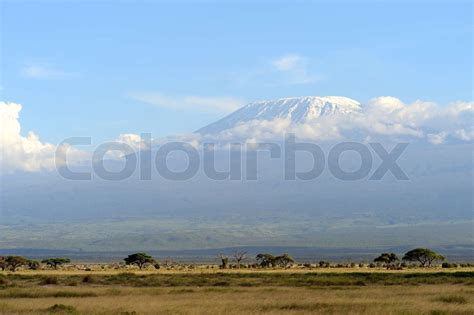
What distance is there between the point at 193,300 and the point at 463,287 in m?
13.7

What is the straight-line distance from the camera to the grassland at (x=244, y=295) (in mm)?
30094

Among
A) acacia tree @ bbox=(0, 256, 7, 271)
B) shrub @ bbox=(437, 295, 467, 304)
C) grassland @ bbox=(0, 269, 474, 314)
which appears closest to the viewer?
grassland @ bbox=(0, 269, 474, 314)

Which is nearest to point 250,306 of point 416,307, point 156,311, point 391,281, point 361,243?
point 156,311

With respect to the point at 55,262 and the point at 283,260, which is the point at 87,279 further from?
the point at 283,260

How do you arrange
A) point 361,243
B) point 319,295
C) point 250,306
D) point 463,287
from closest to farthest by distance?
point 250,306 → point 319,295 → point 463,287 → point 361,243

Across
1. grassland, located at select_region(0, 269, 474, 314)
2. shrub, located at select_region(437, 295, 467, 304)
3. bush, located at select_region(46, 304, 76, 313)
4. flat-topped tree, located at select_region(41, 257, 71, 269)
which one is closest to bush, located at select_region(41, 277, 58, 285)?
grassland, located at select_region(0, 269, 474, 314)

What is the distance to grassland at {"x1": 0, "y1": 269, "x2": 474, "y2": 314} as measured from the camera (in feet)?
98.7

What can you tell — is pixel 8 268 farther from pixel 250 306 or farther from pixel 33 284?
pixel 250 306

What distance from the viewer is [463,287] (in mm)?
41469

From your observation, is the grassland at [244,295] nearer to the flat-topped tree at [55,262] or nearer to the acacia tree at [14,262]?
the acacia tree at [14,262]

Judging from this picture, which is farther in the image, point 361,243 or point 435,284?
point 361,243

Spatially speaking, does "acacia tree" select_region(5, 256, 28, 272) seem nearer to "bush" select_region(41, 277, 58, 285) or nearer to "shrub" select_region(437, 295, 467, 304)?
"bush" select_region(41, 277, 58, 285)

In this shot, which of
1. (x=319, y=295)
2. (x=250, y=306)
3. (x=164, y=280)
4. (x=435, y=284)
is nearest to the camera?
(x=250, y=306)

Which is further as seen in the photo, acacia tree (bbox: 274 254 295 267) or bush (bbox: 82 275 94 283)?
acacia tree (bbox: 274 254 295 267)
